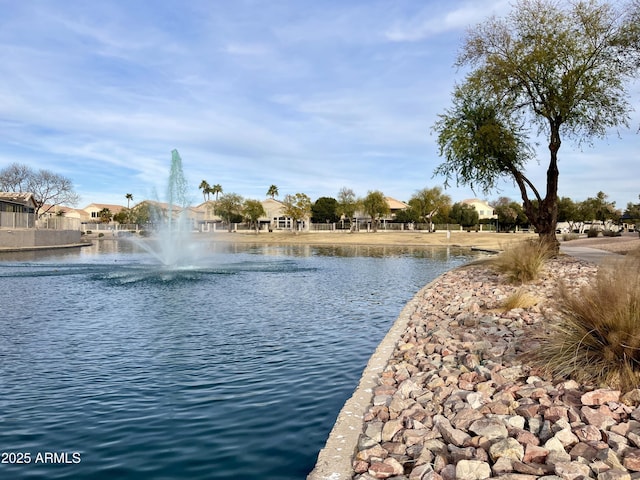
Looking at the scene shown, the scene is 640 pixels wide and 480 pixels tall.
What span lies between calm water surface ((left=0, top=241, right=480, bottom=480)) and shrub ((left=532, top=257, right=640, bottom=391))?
2.93m

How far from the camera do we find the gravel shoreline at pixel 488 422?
411 cm

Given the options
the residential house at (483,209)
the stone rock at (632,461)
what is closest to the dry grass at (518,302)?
the stone rock at (632,461)

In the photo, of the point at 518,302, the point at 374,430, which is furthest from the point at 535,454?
the point at 518,302

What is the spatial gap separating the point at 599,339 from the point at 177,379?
6124mm

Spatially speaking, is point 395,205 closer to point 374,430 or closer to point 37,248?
point 37,248

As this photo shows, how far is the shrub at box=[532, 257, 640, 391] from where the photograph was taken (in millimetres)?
5730

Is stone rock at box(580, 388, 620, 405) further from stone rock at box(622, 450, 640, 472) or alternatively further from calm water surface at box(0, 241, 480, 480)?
calm water surface at box(0, 241, 480, 480)

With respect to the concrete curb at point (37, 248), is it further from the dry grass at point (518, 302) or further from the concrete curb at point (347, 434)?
the concrete curb at point (347, 434)

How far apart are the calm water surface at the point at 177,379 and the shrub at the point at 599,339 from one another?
115 inches

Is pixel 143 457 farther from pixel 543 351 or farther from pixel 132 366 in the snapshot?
pixel 543 351

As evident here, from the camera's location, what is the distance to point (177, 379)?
804 cm

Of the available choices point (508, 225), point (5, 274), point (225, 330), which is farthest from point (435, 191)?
point (225, 330)

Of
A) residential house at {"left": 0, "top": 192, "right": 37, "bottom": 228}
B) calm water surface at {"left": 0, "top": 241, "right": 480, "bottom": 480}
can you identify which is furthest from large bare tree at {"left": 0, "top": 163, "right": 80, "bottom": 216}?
calm water surface at {"left": 0, "top": 241, "right": 480, "bottom": 480}

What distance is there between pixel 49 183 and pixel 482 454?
98.8 m
